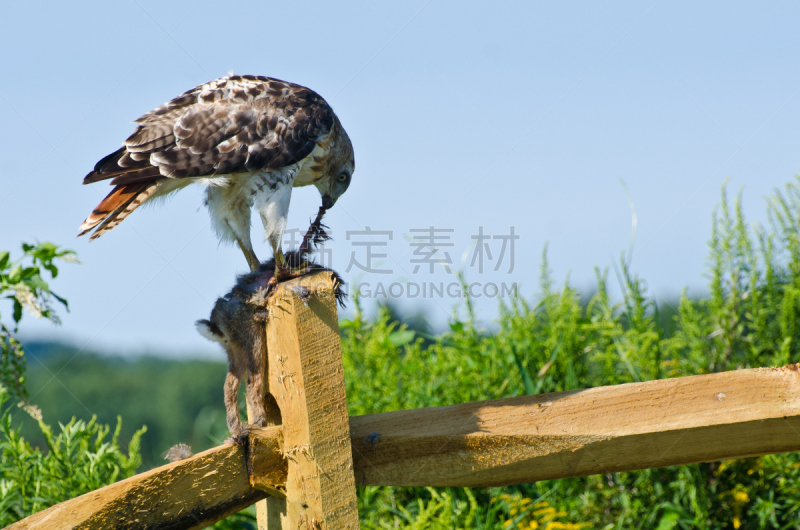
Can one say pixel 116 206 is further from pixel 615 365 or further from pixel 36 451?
pixel 615 365

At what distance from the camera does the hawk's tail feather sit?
6.71 feet

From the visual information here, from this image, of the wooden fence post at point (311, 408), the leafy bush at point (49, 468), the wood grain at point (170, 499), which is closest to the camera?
the wood grain at point (170, 499)

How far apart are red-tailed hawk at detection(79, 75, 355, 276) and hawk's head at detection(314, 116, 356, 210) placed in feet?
0.73

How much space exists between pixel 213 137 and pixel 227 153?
0.28ft

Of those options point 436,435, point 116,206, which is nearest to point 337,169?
point 116,206

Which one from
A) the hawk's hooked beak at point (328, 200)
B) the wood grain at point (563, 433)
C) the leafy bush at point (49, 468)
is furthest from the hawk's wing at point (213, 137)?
the wood grain at point (563, 433)

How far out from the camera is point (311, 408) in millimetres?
1457

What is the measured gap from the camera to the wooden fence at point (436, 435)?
4.77 ft

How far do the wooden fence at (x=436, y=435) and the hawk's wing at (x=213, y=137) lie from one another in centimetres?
88

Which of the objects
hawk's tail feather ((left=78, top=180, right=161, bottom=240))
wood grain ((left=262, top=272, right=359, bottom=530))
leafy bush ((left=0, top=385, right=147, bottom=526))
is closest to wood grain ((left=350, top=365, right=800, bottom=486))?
wood grain ((left=262, top=272, right=359, bottom=530))

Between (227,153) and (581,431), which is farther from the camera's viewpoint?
(227,153)

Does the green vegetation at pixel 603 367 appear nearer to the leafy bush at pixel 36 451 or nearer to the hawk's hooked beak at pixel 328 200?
the leafy bush at pixel 36 451

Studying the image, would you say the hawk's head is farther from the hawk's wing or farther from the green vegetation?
the green vegetation

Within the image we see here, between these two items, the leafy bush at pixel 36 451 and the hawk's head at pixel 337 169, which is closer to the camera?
the leafy bush at pixel 36 451
